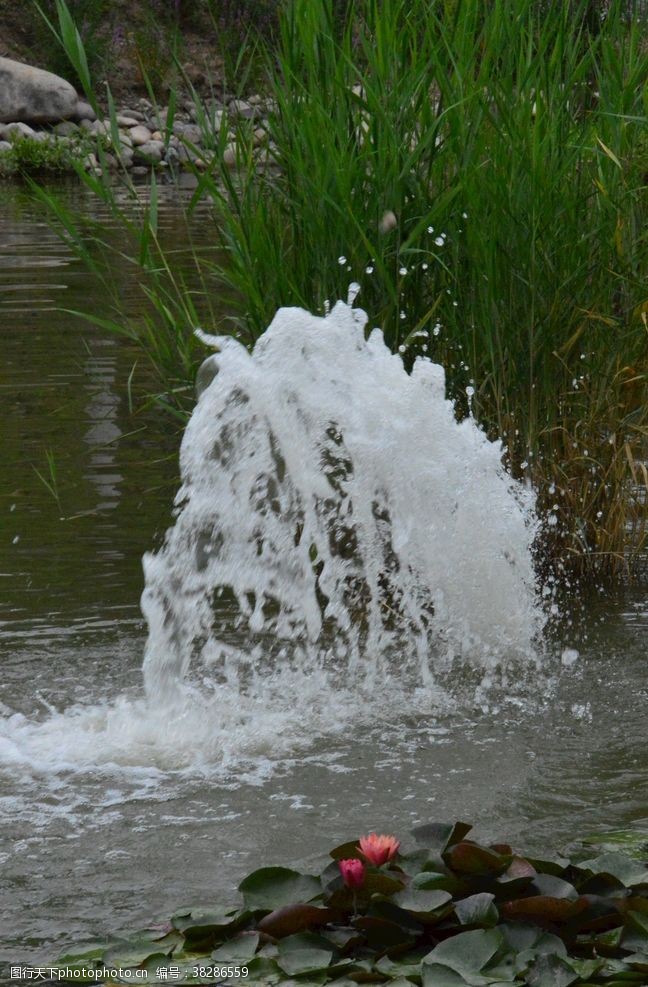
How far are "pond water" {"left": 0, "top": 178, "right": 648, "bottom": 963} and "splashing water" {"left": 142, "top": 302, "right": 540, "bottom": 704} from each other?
0.24 m

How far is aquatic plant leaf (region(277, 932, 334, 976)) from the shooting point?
261 centimetres

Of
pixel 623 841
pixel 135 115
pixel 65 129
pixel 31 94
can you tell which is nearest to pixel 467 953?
pixel 623 841

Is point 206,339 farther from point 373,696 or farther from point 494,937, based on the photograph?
point 494,937

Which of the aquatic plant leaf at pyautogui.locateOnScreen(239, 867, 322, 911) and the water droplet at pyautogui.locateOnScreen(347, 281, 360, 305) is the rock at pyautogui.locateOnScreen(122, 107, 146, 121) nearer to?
the water droplet at pyautogui.locateOnScreen(347, 281, 360, 305)

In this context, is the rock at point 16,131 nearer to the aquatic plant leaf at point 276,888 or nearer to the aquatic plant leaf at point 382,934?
the aquatic plant leaf at point 276,888

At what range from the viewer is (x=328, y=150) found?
4.71 meters

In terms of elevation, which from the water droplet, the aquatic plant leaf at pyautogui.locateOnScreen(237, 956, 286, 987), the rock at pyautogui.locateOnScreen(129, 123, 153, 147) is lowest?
the rock at pyautogui.locateOnScreen(129, 123, 153, 147)

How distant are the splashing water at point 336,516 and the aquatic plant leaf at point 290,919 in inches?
65.3

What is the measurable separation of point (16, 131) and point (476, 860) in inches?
824

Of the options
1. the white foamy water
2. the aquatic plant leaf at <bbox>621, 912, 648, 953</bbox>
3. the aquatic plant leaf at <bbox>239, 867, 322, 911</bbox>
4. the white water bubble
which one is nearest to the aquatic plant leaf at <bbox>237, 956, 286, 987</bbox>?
the aquatic plant leaf at <bbox>239, 867, 322, 911</bbox>

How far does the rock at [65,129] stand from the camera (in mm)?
22647

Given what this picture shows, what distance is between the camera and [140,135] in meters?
22.8

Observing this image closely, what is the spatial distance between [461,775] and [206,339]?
5.39 feet

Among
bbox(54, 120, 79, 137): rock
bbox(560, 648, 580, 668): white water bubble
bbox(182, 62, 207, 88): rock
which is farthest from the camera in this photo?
bbox(182, 62, 207, 88): rock
